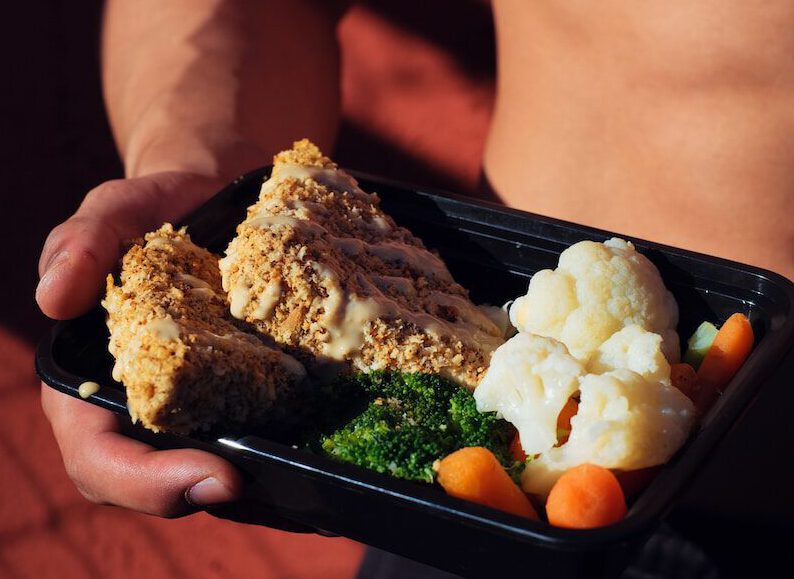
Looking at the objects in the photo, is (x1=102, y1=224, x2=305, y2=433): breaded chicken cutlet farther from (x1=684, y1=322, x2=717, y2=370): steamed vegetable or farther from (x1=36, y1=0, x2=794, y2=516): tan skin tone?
(x1=684, y1=322, x2=717, y2=370): steamed vegetable

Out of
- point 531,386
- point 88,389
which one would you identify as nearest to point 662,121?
point 531,386

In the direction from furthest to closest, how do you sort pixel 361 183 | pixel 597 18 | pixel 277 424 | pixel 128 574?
pixel 128 574 → pixel 597 18 → pixel 361 183 → pixel 277 424

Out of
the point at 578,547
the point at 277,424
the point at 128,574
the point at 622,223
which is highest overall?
the point at 622,223

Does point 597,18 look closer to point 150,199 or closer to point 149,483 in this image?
point 150,199

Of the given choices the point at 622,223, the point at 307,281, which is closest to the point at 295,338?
the point at 307,281

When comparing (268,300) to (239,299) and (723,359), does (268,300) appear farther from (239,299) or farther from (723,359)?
(723,359)

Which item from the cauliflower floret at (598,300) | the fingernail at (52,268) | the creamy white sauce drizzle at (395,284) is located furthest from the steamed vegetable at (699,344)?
the fingernail at (52,268)
